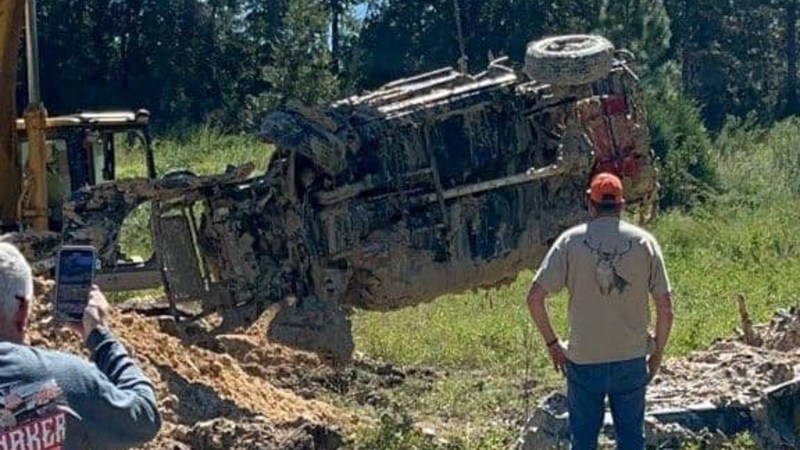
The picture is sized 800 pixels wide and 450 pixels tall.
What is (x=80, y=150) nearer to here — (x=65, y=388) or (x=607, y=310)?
(x=607, y=310)

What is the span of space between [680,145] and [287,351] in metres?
26.1

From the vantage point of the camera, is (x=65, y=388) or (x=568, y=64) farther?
(x=568, y=64)

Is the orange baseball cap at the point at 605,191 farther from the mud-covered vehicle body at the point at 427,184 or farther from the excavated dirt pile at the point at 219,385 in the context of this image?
the mud-covered vehicle body at the point at 427,184

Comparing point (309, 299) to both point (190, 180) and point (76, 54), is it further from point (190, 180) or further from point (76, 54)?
point (76, 54)

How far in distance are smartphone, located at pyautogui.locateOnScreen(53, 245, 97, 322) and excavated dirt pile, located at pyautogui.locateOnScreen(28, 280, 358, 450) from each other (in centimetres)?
461

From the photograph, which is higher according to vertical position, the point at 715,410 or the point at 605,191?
the point at 605,191

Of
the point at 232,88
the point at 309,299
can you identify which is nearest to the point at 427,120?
the point at 309,299

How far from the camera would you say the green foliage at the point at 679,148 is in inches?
1347

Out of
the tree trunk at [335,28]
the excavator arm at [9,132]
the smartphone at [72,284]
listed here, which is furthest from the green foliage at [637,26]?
the smartphone at [72,284]

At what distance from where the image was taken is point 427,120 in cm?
1234

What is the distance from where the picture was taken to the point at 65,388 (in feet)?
13.4

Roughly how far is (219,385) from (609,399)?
12.2 feet

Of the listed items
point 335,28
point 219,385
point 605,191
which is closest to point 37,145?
point 219,385

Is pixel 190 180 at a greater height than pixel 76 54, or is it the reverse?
pixel 190 180
